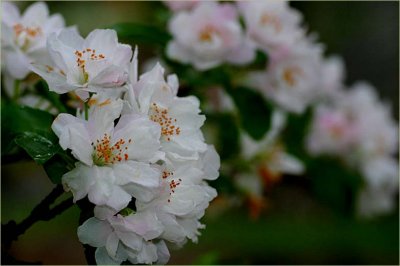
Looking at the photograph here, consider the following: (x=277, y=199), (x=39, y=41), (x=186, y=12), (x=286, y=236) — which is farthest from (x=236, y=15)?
(x=277, y=199)

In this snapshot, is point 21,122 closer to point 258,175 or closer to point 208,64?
point 208,64

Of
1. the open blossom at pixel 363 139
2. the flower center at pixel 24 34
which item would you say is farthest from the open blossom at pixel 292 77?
the flower center at pixel 24 34

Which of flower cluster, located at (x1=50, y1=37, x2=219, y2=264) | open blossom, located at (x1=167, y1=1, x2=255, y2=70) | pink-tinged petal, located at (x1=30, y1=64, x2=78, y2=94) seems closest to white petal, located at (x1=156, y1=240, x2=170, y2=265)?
flower cluster, located at (x1=50, y1=37, x2=219, y2=264)

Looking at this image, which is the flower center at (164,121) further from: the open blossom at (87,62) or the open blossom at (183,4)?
the open blossom at (183,4)

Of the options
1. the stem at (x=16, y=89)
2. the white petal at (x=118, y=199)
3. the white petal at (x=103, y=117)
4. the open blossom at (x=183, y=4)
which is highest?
the open blossom at (x=183, y=4)

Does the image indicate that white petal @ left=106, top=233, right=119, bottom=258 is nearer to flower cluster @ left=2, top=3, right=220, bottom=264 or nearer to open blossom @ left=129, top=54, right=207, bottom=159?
flower cluster @ left=2, top=3, right=220, bottom=264

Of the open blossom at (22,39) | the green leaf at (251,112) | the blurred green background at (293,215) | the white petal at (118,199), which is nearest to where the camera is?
the white petal at (118,199)

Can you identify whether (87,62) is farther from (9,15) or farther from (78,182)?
(9,15)
